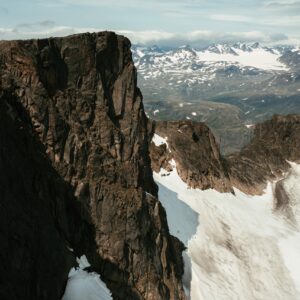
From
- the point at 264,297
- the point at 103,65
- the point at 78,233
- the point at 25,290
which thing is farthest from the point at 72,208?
the point at 264,297

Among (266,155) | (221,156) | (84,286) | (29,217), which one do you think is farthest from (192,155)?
(29,217)

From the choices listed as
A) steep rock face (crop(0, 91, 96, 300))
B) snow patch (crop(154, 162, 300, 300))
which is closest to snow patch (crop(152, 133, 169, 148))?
snow patch (crop(154, 162, 300, 300))

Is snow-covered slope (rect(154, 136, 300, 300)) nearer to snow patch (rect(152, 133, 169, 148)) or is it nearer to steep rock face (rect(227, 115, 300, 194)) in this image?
snow patch (rect(152, 133, 169, 148))

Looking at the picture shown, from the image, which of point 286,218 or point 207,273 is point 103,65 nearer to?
point 207,273

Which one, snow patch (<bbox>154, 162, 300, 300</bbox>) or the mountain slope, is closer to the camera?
snow patch (<bbox>154, 162, 300, 300</bbox>)

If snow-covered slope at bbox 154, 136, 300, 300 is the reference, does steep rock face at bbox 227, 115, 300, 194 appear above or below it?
below

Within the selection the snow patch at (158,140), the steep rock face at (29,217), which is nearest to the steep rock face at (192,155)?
the snow patch at (158,140)
